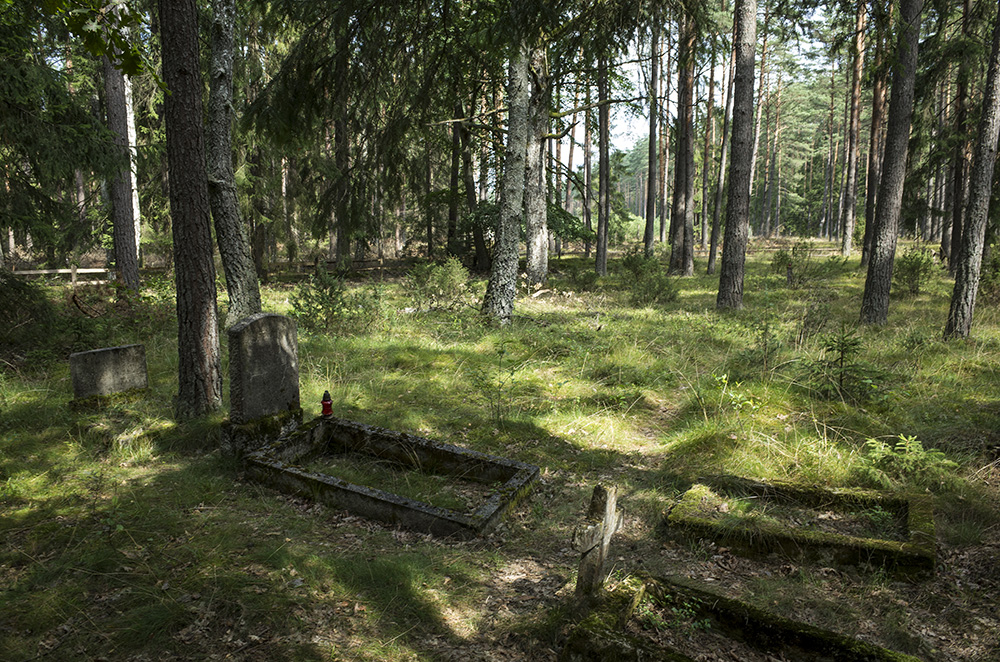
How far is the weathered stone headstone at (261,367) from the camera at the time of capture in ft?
16.9

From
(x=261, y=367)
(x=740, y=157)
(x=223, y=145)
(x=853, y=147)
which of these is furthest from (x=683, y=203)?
(x=261, y=367)

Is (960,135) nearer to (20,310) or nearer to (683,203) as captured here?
(683,203)

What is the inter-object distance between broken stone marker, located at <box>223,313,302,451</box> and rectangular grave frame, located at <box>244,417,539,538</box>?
0.22 meters

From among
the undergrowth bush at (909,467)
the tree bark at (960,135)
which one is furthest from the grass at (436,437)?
the tree bark at (960,135)

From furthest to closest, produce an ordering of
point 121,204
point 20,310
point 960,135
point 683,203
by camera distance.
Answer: point 683,203 → point 960,135 → point 121,204 → point 20,310

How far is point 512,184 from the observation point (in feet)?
34.8

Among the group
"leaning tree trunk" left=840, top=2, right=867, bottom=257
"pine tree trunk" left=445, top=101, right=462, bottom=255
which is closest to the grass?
"pine tree trunk" left=445, top=101, right=462, bottom=255

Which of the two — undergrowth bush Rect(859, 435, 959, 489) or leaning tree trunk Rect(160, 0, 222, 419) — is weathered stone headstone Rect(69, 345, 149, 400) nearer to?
leaning tree trunk Rect(160, 0, 222, 419)

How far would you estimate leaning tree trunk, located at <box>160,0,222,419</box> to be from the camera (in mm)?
5574

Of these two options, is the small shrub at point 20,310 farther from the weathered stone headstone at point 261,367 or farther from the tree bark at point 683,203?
the tree bark at point 683,203

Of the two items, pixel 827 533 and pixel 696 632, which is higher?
pixel 827 533

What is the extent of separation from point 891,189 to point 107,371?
13.2 m

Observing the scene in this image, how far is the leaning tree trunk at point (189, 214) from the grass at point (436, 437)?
60 centimetres

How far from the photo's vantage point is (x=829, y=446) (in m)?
5.12
